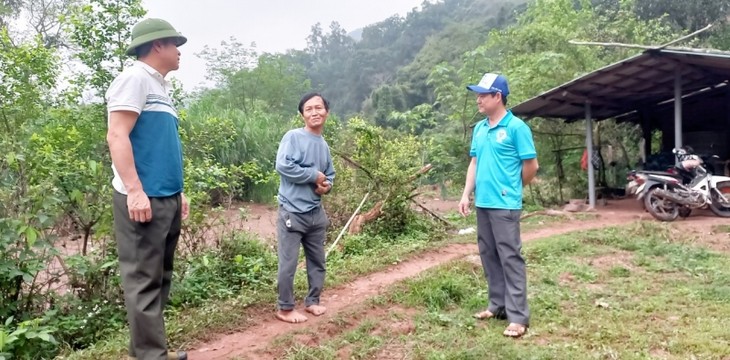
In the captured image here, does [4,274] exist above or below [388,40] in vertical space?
below

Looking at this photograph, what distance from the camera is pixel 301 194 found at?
3824mm

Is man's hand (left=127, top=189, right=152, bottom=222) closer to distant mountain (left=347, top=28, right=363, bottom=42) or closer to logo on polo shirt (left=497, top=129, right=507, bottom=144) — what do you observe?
logo on polo shirt (left=497, top=129, right=507, bottom=144)

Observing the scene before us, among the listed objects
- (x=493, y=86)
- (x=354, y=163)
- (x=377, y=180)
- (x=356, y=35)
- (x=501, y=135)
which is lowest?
(x=377, y=180)

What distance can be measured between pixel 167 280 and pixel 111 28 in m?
3.31

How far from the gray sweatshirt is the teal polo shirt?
109 centimetres

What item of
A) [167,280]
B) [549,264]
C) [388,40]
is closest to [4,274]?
[167,280]

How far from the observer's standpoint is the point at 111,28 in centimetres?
529

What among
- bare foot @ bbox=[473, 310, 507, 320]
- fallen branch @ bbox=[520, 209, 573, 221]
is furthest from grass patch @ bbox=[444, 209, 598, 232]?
bare foot @ bbox=[473, 310, 507, 320]

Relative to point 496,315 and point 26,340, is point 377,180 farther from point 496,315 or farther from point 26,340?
point 26,340

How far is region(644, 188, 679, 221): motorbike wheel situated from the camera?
857 centimetres

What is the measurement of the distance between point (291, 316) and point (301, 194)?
85cm

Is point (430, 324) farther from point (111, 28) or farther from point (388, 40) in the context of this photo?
point (388, 40)

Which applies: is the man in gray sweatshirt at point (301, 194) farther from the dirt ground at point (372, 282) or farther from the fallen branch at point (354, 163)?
the fallen branch at point (354, 163)

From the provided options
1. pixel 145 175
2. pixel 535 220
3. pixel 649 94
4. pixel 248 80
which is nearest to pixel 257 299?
pixel 145 175
